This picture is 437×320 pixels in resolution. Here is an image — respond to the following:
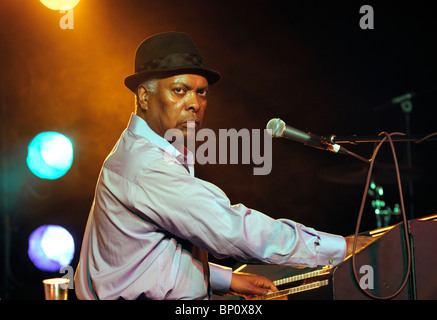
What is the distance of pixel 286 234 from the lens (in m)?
1.63

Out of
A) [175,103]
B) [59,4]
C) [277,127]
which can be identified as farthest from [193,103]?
[59,4]

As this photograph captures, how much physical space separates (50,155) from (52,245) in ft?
2.91

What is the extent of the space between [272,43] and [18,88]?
2.33 meters

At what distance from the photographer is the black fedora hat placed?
1.95m

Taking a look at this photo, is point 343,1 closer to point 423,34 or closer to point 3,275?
point 423,34

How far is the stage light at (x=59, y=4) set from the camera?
336 centimetres

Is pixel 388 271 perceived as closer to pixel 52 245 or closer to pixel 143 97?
pixel 143 97

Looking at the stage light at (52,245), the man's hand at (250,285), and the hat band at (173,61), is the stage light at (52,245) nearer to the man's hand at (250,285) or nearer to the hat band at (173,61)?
the man's hand at (250,285)

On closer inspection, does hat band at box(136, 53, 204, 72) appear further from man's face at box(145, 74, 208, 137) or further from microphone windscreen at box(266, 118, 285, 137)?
microphone windscreen at box(266, 118, 285, 137)

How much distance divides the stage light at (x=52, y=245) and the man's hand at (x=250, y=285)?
2401 millimetres

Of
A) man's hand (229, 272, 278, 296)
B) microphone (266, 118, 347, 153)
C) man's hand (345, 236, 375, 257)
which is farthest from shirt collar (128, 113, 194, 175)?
man's hand (345, 236, 375, 257)

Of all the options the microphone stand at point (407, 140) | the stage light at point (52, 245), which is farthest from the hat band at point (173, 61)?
the stage light at point (52, 245)

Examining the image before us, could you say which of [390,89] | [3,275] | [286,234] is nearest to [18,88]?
[3,275]
